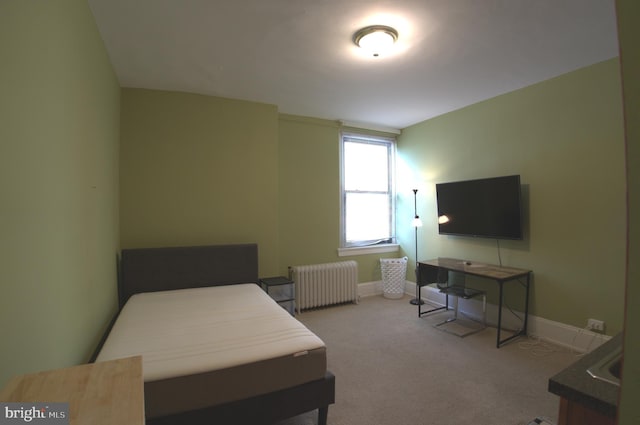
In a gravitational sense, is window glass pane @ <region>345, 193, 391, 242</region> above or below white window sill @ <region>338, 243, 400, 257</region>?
above

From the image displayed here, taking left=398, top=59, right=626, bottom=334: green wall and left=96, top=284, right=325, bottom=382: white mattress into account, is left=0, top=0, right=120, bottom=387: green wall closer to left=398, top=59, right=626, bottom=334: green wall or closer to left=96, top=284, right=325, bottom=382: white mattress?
left=96, top=284, right=325, bottom=382: white mattress

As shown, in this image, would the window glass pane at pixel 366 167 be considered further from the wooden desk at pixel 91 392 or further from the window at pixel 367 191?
the wooden desk at pixel 91 392

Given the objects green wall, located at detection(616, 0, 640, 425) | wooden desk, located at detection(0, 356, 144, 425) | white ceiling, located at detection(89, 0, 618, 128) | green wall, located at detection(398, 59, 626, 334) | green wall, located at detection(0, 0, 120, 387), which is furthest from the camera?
green wall, located at detection(398, 59, 626, 334)

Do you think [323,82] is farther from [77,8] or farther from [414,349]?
[414,349]

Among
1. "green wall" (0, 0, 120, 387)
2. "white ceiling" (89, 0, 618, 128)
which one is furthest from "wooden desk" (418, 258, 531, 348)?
"green wall" (0, 0, 120, 387)

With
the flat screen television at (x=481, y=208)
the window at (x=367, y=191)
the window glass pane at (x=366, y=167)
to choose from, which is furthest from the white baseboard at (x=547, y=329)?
the window glass pane at (x=366, y=167)

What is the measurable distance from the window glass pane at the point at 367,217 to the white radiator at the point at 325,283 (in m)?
0.58

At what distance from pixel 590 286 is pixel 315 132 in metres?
3.64

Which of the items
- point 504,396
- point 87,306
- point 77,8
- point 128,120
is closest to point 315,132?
point 128,120

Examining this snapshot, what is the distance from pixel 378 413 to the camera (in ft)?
6.83

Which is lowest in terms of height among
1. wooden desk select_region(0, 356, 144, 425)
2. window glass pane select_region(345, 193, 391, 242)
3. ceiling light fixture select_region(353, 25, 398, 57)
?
wooden desk select_region(0, 356, 144, 425)

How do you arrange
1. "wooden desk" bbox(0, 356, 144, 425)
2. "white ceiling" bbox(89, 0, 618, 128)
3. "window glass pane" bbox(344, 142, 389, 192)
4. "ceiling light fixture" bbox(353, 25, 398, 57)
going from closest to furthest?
"wooden desk" bbox(0, 356, 144, 425) → "white ceiling" bbox(89, 0, 618, 128) → "ceiling light fixture" bbox(353, 25, 398, 57) → "window glass pane" bbox(344, 142, 389, 192)

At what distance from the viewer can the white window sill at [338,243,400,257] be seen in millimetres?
4652

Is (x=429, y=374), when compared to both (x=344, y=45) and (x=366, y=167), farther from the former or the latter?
(x=366, y=167)
